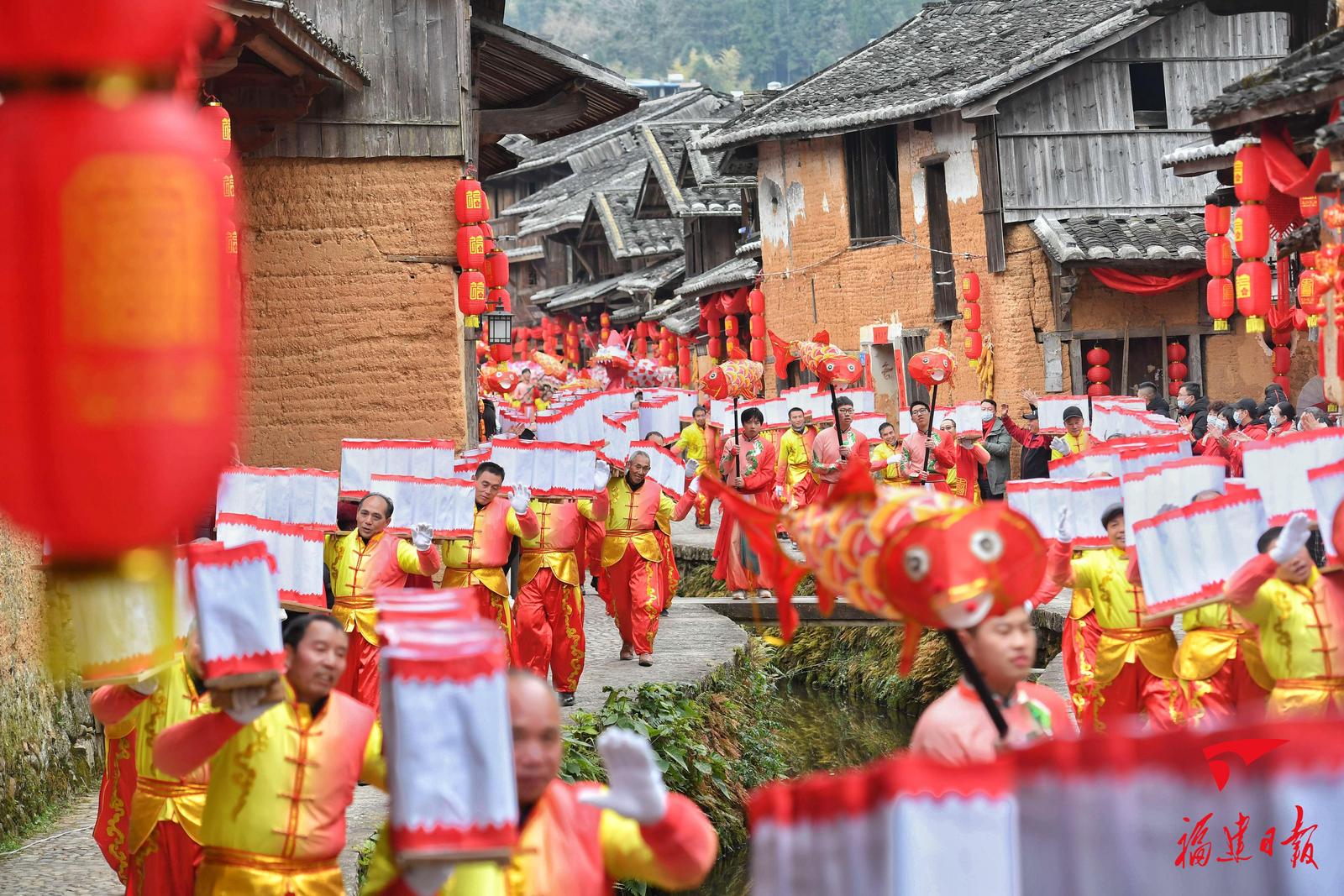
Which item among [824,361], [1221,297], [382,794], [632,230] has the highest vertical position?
[632,230]

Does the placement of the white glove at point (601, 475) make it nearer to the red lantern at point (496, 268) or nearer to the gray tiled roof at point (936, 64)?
the red lantern at point (496, 268)

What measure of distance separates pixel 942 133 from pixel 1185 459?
59.9 feet

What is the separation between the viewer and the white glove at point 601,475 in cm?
1127

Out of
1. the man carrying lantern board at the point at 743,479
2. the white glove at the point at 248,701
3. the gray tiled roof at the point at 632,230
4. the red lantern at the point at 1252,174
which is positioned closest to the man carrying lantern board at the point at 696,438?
the man carrying lantern board at the point at 743,479

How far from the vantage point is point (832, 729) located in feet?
47.3

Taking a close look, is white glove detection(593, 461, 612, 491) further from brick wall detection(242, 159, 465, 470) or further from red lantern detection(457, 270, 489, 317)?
red lantern detection(457, 270, 489, 317)

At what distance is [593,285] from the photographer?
4478cm

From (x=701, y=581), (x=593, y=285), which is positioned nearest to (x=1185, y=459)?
(x=701, y=581)

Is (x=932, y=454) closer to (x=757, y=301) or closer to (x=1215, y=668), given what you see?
(x=1215, y=668)

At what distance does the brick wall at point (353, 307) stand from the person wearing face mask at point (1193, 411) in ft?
20.6

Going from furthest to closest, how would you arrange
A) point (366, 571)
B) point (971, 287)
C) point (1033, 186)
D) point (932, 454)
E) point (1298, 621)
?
point (1033, 186), point (971, 287), point (932, 454), point (366, 571), point (1298, 621)

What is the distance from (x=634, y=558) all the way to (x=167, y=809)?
7.33 meters

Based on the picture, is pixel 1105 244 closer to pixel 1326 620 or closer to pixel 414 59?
pixel 414 59

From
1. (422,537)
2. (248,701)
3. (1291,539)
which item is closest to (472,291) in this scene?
(422,537)
